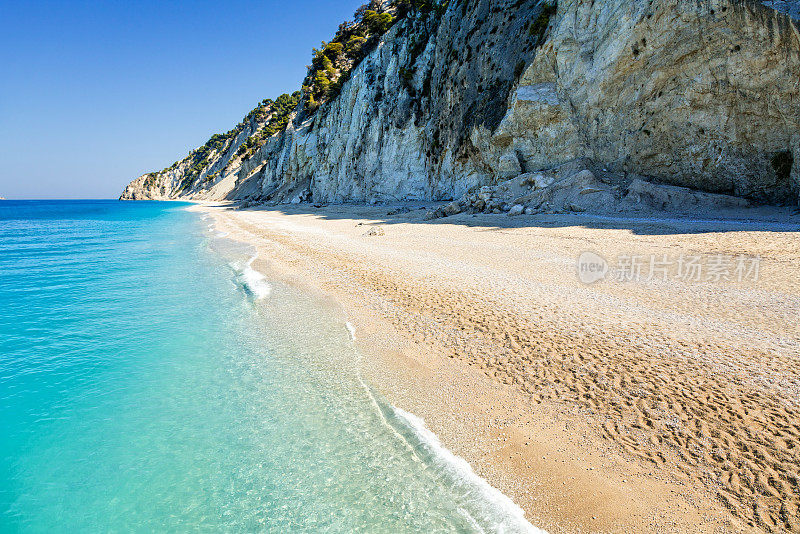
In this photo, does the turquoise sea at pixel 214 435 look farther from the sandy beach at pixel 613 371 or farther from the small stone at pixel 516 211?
the small stone at pixel 516 211

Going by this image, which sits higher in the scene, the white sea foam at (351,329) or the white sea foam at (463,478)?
the white sea foam at (351,329)

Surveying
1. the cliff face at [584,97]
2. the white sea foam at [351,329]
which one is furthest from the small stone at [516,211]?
the white sea foam at [351,329]

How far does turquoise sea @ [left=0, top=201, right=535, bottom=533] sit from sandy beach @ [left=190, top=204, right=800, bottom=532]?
0.45m

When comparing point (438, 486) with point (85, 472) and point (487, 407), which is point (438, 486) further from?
point (85, 472)

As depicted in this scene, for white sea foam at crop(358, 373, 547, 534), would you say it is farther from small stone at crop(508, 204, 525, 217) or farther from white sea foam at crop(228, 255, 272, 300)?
small stone at crop(508, 204, 525, 217)

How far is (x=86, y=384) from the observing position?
5223 millimetres

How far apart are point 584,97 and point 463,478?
19091 millimetres

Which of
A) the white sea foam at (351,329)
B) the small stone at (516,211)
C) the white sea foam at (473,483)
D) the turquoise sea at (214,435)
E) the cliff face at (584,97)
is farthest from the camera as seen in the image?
the small stone at (516,211)

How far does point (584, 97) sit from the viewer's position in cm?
1750

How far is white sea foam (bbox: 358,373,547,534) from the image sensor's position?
2754 mm

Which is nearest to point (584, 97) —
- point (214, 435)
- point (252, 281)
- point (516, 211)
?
point (516, 211)

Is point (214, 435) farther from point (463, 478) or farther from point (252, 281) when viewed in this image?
point (252, 281)

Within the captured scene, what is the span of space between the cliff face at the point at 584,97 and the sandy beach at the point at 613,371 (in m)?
5.56

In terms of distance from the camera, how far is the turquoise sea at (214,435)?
10.0 ft
